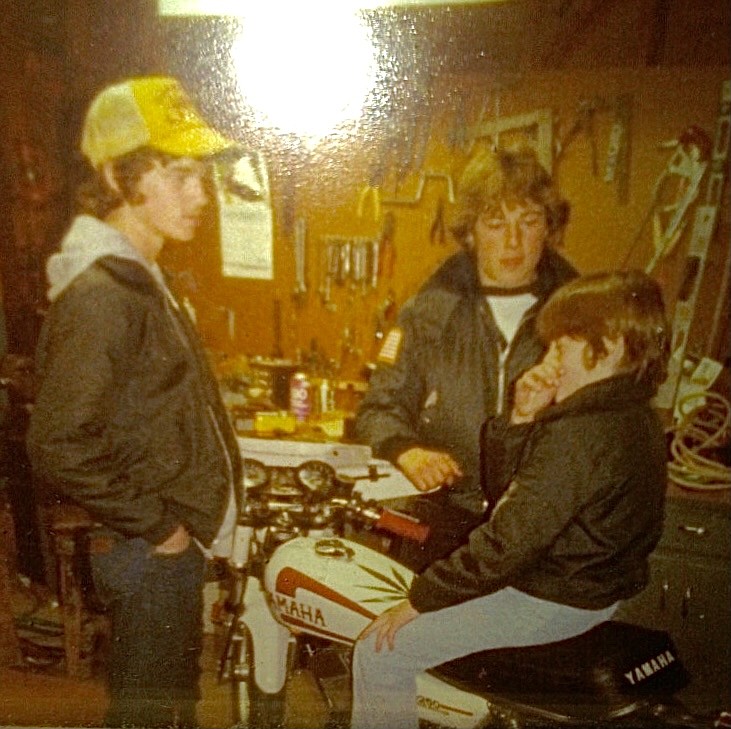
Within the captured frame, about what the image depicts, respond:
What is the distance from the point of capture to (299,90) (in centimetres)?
116

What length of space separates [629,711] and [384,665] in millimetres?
419

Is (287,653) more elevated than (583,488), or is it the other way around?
(583,488)

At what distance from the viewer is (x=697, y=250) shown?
123 centimetres

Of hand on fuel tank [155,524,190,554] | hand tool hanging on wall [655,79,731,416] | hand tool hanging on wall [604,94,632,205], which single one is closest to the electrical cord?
hand tool hanging on wall [655,79,731,416]

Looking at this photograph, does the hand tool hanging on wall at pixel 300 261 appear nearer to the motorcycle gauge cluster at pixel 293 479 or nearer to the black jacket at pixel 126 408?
the black jacket at pixel 126 408

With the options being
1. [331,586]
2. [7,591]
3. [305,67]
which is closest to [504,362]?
[331,586]

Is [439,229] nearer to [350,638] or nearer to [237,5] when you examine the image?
[237,5]

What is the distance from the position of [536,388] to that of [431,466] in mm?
239

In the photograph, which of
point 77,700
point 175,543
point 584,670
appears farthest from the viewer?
point 77,700

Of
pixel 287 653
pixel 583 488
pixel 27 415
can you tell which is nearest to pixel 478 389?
pixel 583 488

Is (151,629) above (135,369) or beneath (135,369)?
beneath

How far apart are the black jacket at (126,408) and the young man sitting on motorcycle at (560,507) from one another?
44cm

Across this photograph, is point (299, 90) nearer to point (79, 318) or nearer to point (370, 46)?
point (370, 46)

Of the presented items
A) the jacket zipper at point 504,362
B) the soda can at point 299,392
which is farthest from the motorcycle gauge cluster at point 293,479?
A: the jacket zipper at point 504,362
